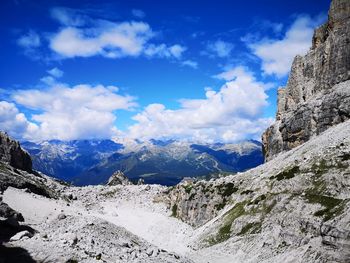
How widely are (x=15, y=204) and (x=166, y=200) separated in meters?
66.0

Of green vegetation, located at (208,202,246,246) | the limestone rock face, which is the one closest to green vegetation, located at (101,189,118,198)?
the limestone rock face

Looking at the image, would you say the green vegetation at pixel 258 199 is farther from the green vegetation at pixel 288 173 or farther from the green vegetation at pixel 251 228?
the green vegetation at pixel 251 228

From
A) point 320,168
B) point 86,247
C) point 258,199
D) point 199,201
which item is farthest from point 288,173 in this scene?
point 86,247

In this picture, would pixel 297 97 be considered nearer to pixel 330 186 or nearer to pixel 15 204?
pixel 330 186

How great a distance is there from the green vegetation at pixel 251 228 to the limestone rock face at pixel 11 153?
8689 cm

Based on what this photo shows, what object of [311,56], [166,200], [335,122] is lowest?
[166,200]

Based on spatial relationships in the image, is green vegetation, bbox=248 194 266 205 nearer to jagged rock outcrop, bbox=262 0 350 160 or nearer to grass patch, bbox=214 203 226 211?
grass patch, bbox=214 203 226 211

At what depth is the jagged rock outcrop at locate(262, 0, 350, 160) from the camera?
97.2 meters

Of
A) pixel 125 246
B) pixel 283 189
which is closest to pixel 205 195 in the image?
pixel 283 189

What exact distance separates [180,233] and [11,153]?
6743 centimetres

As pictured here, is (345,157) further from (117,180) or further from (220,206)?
(117,180)

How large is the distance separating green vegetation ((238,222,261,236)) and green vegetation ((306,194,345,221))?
9.60 meters

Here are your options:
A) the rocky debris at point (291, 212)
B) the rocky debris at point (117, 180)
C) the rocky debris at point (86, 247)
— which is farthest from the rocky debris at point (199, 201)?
the rocky debris at point (117, 180)

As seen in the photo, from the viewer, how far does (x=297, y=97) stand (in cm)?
12625
